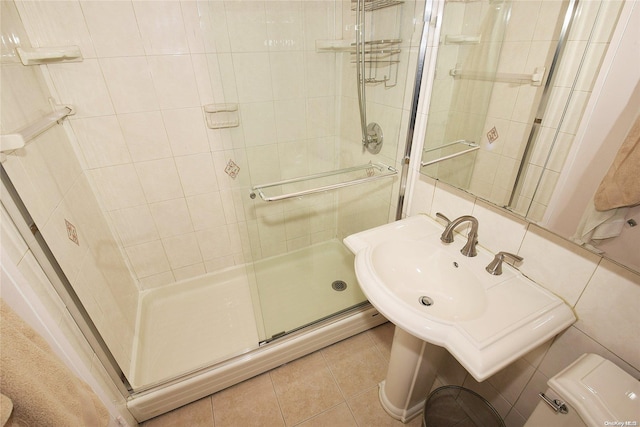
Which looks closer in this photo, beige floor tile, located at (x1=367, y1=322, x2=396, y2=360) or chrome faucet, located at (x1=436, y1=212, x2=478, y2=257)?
chrome faucet, located at (x1=436, y1=212, x2=478, y2=257)

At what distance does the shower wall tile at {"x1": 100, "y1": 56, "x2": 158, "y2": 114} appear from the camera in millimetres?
1412

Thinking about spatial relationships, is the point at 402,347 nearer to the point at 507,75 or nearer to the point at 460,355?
the point at 460,355

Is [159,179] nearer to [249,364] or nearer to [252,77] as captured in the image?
[252,77]

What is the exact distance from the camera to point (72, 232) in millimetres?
1170

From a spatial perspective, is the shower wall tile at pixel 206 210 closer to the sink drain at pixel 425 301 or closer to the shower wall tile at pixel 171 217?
the shower wall tile at pixel 171 217

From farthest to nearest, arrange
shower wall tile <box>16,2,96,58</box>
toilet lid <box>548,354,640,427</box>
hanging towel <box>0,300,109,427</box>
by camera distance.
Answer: shower wall tile <box>16,2,96,58</box>, toilet lid <box>548,354,640,427</box>, hanging towel <box>0,300,109,427</box>

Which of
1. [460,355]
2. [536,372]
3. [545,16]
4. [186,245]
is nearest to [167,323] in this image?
[186,245]

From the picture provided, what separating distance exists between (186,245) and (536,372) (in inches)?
77.3

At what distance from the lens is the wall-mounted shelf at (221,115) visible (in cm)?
161

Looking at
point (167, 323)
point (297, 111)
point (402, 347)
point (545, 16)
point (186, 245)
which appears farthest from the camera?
point (186, 245)

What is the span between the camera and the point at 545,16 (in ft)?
2.65

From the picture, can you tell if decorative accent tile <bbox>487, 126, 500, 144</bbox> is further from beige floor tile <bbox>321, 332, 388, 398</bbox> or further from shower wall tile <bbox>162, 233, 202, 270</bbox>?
shower wall tile <bbox>162, 233, 202, 270</bbox>

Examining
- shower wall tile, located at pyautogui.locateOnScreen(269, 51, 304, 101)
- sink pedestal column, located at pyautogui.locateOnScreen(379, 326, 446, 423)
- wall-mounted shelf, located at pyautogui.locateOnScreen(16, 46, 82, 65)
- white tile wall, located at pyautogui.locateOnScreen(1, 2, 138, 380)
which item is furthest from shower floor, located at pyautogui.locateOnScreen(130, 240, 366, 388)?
wall-mounted shelf, located at pyautogui.locateOnScreen(16, 46, 82, 65)

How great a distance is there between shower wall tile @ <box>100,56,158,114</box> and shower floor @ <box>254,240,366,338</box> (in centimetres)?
108
